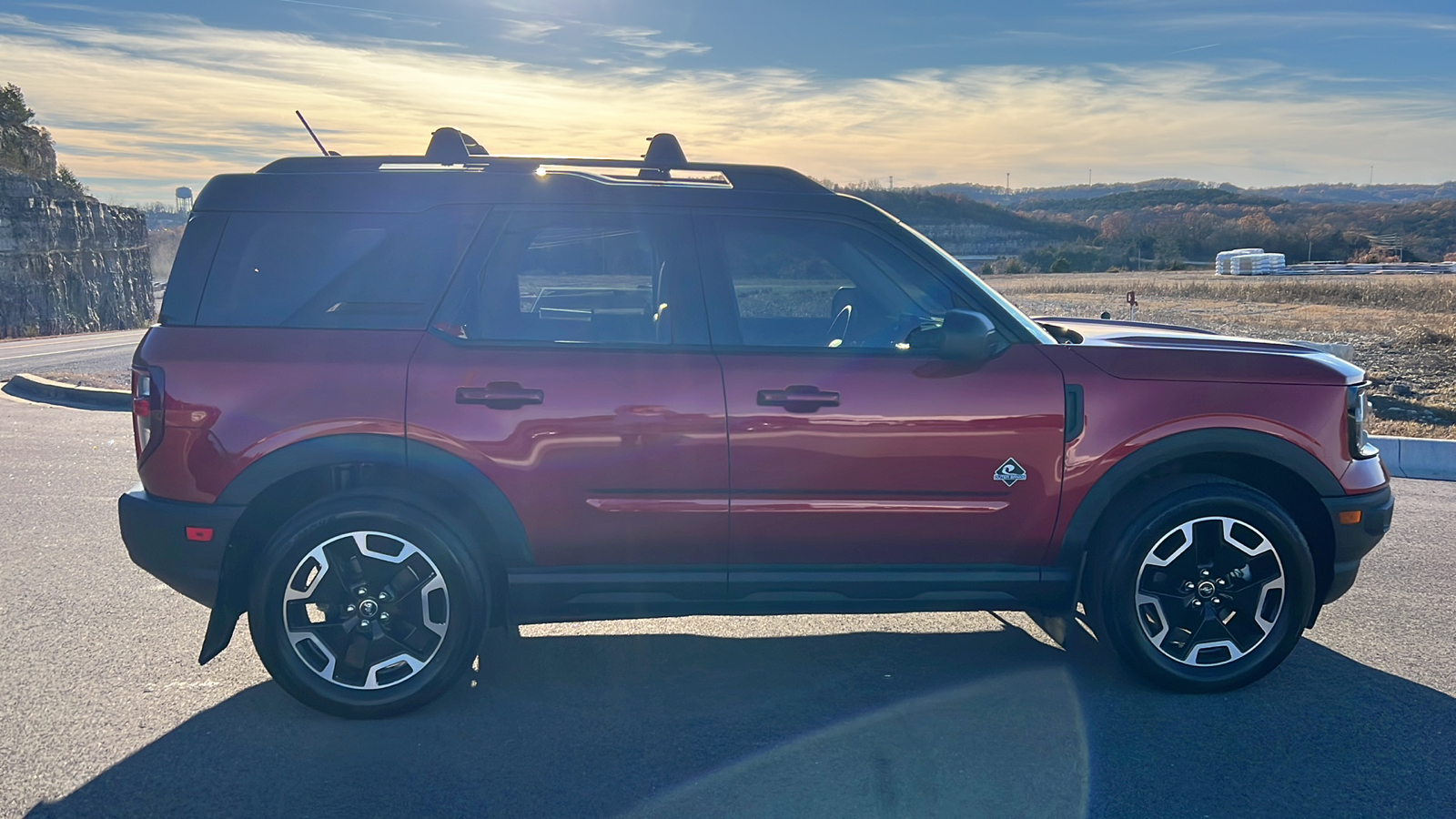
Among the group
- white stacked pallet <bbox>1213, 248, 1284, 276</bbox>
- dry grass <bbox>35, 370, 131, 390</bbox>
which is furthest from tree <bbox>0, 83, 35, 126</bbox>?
white stacked pallet <bbox>1213, 248, 1284, 276</bbox>

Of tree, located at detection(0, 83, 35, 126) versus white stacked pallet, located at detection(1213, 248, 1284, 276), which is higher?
tree, located at detection(0, 83, 35, 126)

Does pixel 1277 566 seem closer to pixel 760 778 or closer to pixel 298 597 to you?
pixel 760 778

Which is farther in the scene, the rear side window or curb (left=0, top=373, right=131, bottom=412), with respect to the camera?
curb (left=0, top=373, right=131, bottom=412)

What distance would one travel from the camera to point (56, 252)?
3741 cm

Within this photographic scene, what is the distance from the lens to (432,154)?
170 inches

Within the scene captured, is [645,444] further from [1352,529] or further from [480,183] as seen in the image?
[1352,529]

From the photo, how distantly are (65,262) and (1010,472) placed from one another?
42.7 metres

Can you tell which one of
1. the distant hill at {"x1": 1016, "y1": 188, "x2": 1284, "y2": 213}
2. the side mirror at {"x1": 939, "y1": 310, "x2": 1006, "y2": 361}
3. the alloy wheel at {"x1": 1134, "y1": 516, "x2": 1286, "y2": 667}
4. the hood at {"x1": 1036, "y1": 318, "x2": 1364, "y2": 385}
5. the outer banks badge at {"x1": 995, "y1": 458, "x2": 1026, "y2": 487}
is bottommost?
the alloy wheel at {"x1": 1134, "y1": 516, "x2": 1286, "y2": 667}

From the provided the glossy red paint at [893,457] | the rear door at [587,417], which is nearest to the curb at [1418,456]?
the glossy red paint at [893,457]

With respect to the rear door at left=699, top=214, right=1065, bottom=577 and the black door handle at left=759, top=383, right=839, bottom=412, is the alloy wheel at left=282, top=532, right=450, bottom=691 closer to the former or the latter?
the rear door at left=699, top=214, right=1065, bottom=577

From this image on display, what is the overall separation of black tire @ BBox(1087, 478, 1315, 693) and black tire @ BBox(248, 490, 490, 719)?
94.8 inches

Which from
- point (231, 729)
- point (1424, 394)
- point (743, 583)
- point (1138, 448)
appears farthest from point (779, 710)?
point (1424, 394)

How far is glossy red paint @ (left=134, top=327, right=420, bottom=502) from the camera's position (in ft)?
12.2

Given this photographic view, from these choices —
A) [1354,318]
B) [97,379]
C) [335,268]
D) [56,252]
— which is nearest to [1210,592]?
[335,268]
